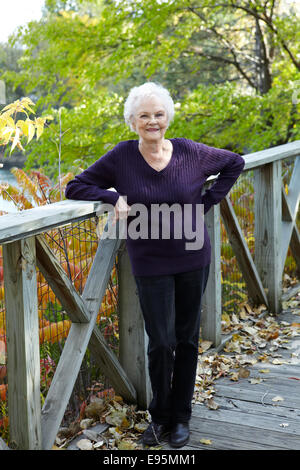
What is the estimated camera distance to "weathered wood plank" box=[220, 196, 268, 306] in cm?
423

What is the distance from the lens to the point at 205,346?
4012 mm

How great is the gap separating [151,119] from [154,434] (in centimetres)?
155

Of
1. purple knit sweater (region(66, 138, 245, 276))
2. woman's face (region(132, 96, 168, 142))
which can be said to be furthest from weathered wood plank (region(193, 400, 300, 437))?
woman's face (region(132, 96, 168, 142))

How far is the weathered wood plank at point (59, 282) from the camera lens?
8.09 feet

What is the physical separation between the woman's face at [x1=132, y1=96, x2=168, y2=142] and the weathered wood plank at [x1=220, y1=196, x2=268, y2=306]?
156 cm

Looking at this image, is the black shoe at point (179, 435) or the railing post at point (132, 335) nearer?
the black shoe at point (179, 435)

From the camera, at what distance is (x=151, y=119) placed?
2.59 metres

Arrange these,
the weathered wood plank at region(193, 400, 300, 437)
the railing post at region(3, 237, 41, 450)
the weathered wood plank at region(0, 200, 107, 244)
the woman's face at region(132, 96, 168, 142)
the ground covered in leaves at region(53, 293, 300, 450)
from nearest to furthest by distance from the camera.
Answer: the weathered wood plank at region(0, 200, 107, 244) → the railing post at region(3, 237, 41, 450) → the woman's face at region(132, 96, 168, 142) → the ground covered in leaves at region(53, 293, 300, 450) → the weathered wood plank at region(193, 400, 300, 437)

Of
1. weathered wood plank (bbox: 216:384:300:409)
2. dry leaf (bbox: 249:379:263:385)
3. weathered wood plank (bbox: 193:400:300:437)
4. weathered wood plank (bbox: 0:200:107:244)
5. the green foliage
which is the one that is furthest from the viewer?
the green foliage

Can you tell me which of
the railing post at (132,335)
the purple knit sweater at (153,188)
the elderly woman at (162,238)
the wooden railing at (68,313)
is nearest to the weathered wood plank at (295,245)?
the wooden railing at (68,313)

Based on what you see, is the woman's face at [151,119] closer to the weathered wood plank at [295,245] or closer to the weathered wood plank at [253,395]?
the weathered wood plank at [253,395]

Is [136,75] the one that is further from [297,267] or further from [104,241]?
[104,241]

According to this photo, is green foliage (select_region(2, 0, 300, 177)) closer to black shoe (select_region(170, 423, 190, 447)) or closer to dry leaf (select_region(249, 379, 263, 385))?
dry leaf (select_region(249, 379, 263, 385))
